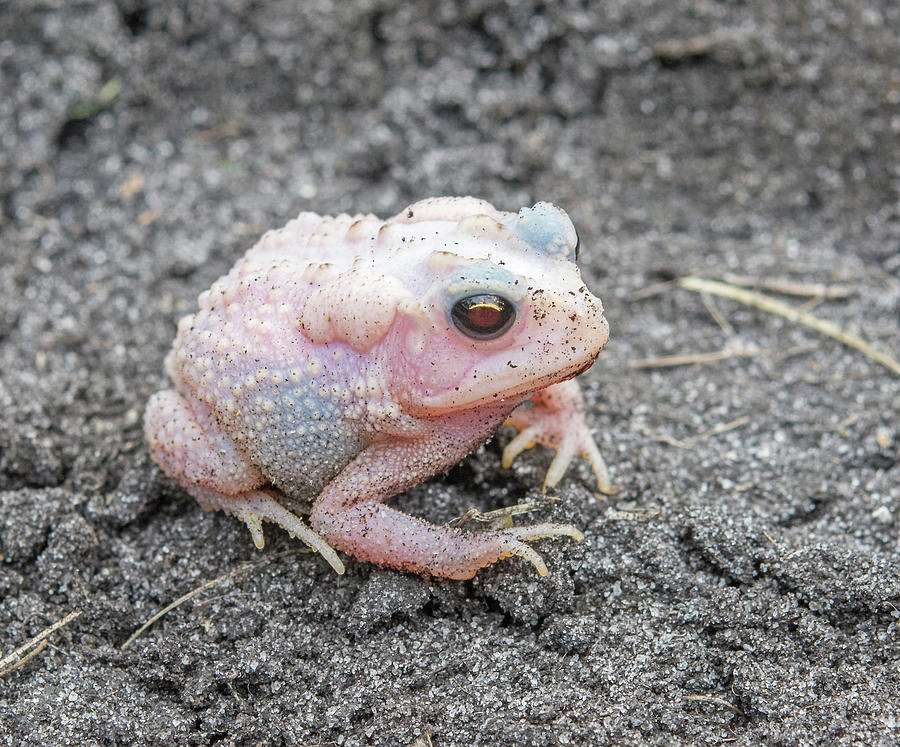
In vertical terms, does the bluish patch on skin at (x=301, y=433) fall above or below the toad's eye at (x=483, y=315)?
below

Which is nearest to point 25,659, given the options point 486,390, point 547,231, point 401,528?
point 401,528

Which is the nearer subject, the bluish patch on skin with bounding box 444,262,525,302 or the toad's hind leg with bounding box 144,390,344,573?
the bluish patch on skin with bounding box 444,262,525,302

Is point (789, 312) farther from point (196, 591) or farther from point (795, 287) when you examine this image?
point (196, 591)

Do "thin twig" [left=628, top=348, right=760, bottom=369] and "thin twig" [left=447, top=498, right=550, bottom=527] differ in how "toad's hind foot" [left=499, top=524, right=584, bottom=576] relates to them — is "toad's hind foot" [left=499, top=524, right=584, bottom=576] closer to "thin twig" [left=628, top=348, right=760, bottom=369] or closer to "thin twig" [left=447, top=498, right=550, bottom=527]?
"thin twig" [left=447, top=498, right=550, bottom=527]

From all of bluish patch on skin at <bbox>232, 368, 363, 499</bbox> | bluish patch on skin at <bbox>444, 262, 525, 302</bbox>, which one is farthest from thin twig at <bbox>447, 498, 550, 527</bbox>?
bluish patch on skin at <bbox>444, 262, 525, 302</bbox>

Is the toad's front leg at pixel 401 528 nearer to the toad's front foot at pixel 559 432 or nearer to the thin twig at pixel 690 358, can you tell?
the toad's front foot at pixel 559 432

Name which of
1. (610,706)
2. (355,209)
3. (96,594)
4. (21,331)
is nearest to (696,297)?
(355,209)

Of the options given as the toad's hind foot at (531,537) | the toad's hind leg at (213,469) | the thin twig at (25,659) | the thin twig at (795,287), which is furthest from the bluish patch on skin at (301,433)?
the thin twig at (795,287)
